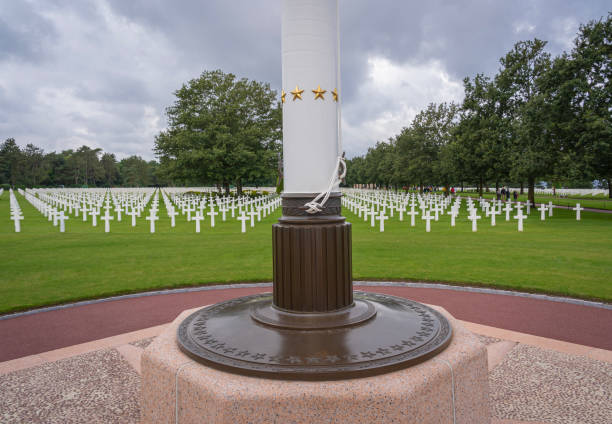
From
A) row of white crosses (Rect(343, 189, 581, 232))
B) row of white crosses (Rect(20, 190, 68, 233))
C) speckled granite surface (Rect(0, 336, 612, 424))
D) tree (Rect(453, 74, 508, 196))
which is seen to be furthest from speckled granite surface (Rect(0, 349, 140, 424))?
tree (Rect(453, 74, 508, 196))

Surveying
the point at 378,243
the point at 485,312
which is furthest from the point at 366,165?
the point at 485,312

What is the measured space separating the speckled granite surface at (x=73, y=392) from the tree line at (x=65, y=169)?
87.6m

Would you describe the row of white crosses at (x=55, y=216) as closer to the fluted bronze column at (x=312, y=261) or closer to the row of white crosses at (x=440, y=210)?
the row of white crosses at (x=440, y=210)

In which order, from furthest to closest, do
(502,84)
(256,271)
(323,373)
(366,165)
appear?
(366,165) → (502,84) → (256,271) → (323,373)

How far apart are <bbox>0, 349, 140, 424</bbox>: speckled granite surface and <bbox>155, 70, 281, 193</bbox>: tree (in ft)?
128

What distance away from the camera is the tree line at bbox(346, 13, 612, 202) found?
23.0 meters

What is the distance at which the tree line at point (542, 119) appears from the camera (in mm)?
23031

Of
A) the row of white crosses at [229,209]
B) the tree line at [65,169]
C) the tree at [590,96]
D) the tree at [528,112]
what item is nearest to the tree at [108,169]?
the tree line at [65,169]

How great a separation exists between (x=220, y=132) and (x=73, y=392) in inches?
1695

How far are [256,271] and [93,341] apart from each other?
479cm

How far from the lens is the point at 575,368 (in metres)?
4.27

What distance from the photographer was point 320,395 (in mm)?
2445

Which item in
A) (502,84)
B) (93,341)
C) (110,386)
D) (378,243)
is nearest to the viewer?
(110,386)

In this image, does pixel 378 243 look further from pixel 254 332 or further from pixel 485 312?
pixel 254 332
